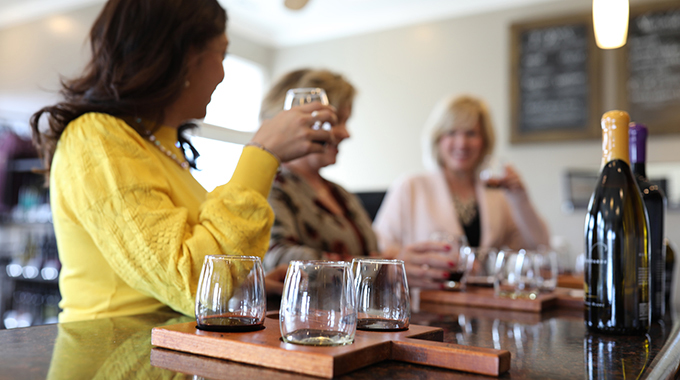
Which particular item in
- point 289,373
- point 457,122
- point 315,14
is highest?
point 315,14

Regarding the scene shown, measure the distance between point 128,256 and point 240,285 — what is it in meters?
0.30

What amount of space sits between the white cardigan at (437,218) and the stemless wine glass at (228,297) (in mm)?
1784

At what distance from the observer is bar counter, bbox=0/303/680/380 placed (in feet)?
1.62

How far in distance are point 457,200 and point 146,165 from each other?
71.4 inches

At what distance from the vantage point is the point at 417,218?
244cm

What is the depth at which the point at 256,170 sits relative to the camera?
90 centimetres

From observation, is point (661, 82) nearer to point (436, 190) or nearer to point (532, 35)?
point (532, 35)

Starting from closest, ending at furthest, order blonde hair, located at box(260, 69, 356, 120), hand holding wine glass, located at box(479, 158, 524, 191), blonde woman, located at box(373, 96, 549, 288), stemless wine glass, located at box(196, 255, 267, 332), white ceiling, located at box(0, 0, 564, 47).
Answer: stemless wine glass, located at box(196, 255, 267, 332) < blonde hair, located at box(260, 69, 356, 120) < hand holding wine glass, located at box(479, 158, 524, 191) < blonde woman, located at box(373, 96, 549, 288) < white ceiling, located at box(0, 0, 564, 47)

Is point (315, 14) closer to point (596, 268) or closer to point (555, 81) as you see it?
point (555, 81)

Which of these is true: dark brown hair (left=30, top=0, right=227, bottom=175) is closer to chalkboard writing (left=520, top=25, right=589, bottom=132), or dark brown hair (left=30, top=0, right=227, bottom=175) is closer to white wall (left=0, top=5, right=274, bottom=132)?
chalkboard writing (left=520, top=25, right=589, bottom=132)

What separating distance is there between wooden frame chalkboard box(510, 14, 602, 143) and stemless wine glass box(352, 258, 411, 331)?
329 centimetres

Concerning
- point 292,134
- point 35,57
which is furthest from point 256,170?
point 35,57

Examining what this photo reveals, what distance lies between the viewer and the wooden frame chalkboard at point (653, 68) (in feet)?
10.9

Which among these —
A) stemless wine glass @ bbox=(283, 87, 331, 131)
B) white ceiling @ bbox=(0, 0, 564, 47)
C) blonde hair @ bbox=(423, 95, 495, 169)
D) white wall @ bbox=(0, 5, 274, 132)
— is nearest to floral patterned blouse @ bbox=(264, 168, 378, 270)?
stemless wine glass @ bbox=(283, 87, 331, 131)
